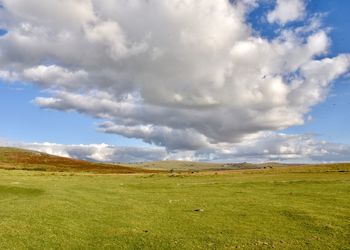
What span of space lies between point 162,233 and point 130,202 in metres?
11.1

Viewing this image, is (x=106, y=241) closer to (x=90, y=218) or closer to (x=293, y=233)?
(x=90, y=218)

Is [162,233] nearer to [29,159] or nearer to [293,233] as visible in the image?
[293,233]

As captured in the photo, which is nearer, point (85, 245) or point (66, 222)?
point (85, 245)

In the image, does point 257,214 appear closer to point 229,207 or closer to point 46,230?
point 229,207

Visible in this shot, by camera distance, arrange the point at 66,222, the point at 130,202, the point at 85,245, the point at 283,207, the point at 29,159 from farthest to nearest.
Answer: the point at 29,159, the point at 130,202, the point at 283,207, the point at 66,222, the point at 85,245

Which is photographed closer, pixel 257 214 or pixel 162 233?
pixel 162 233

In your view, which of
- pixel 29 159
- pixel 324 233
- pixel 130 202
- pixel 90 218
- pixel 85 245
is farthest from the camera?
pixel 29 159

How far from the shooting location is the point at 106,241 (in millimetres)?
16953

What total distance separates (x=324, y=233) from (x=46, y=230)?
12.8 m

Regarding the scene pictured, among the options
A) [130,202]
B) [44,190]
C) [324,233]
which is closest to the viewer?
[324,233]

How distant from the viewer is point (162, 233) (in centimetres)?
1827

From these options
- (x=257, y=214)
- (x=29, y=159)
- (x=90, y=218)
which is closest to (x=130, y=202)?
(x=90, y=218)

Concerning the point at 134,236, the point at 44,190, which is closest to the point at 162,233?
the point at 134,236

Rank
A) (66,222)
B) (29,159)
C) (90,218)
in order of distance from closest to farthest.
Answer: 1. (66,222)
2. (90,218)
3. (29,159)
